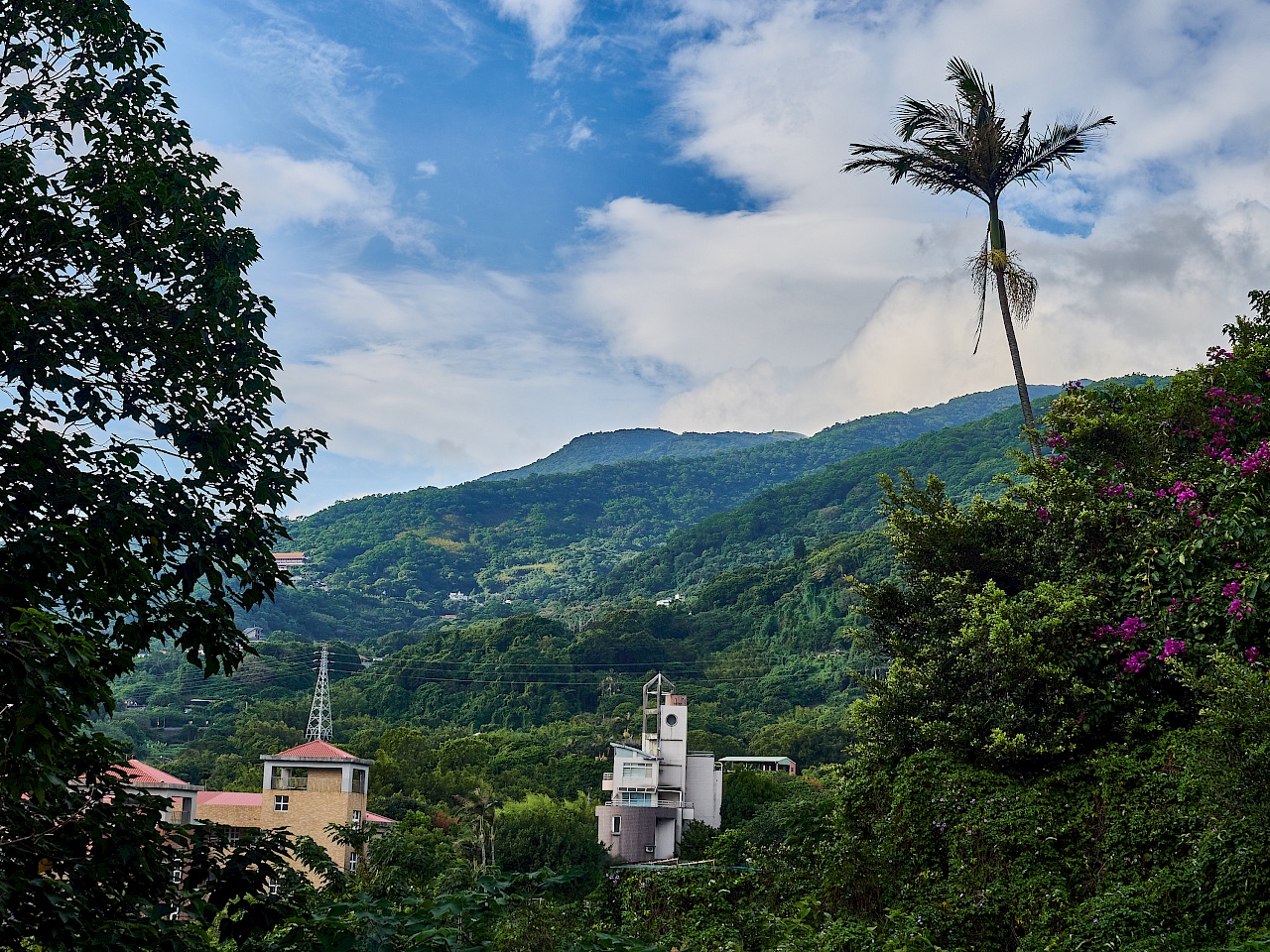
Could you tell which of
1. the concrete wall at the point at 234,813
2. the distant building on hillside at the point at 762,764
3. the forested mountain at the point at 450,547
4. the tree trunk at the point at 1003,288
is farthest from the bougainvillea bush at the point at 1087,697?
the forested mountain at the point at 450,547

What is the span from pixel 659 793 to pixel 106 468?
41.9 metres

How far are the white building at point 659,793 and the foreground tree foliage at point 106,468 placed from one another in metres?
38.1

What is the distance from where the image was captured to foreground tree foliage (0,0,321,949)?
15.4ft

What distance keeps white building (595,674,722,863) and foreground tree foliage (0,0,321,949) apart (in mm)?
38062

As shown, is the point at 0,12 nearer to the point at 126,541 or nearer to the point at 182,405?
the point at 182,405

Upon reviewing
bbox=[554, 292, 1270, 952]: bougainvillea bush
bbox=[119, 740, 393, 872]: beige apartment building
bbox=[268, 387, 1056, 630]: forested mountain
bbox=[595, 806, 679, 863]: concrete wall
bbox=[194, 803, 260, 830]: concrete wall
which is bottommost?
bbox=[595, 806, 679, 863]: concrete wall

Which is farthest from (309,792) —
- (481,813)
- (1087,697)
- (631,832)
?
(1087,697)

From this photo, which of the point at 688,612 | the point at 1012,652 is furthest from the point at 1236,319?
the point at 688,612

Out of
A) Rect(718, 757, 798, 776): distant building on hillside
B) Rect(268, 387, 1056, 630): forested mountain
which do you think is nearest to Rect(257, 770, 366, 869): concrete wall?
Rect(718, 757, 798, 776): distant building on hillside

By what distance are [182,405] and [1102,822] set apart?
747cm

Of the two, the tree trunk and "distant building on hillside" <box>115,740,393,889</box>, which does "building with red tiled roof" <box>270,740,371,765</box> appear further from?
the tree trunk

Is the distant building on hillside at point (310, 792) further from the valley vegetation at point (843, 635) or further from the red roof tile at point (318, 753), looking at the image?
the valley vegetation at point (843, 635)

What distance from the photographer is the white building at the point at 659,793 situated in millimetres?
43500

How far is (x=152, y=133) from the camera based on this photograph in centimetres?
745
